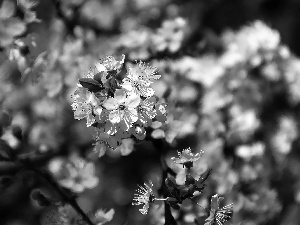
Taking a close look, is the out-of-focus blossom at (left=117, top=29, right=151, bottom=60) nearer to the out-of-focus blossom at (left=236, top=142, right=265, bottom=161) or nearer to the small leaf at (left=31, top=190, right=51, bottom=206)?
the out-of-focus blossom at (left=236, top=142, right=265, bottom=161)

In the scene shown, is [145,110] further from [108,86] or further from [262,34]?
[262,34]

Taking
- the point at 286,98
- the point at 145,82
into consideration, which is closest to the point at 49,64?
the point at 145,82

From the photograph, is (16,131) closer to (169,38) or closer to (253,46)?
(169,38)

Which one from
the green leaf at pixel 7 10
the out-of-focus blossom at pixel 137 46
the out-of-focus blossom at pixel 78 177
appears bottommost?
the out-of-focus blossom at pixel 78 177

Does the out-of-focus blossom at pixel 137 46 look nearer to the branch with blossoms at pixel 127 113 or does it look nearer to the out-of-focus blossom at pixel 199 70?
the out-of-focus blossom at pixel 199 70

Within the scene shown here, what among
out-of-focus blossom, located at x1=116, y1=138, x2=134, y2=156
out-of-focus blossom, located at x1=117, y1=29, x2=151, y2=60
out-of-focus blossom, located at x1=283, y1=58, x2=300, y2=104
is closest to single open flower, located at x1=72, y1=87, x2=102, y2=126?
out-of-focus blossom, located at x1=116, y1=138, x2=134, y2=156

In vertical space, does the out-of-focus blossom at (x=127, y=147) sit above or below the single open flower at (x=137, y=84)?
below

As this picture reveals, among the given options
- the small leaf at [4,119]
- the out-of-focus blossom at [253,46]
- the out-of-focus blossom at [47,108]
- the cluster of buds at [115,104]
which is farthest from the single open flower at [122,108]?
the out-of-focus blossom at [47,108]
